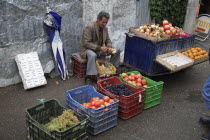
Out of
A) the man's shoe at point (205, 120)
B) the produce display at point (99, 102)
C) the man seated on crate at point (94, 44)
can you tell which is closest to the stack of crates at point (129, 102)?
the produce display at point (99, 102)

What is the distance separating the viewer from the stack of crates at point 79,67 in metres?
5.98

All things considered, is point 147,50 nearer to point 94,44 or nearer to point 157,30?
point 157,30

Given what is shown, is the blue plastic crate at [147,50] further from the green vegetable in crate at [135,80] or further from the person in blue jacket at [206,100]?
the person in blue jacket at [206,100]

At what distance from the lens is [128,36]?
6.07 meters

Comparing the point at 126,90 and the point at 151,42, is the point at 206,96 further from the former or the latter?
the point at 151,42

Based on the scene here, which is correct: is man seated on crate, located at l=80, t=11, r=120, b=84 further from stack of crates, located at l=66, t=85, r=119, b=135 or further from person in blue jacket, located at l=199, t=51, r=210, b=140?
person in blue jacket, located at l=199, t=51, r=210, b=140

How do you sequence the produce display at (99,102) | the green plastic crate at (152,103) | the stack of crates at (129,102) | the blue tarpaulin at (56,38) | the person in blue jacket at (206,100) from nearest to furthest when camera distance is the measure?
1. the person in blue jacket at (206,100)
2. the produce display at (99,102)
3. the stack of crates at (129,102)
4. the green plastic crate at (152,103)
5. the blue tarpaulin at (56,38)

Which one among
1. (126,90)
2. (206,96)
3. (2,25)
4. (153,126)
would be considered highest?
(2,25)

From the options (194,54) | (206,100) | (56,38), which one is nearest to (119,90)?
(206,100)

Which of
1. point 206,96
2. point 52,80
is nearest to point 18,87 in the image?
point 52,80

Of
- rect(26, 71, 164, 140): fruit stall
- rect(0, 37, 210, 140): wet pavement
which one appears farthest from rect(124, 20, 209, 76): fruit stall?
rect(0, 37, 210, 140): wet pavement

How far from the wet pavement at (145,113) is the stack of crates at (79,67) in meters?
0.14

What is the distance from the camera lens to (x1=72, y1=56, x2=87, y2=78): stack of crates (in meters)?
5.98

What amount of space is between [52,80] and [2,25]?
1.74 m
